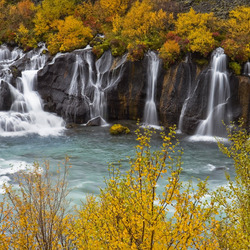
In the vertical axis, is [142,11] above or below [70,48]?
above

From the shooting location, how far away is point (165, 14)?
33.6 m

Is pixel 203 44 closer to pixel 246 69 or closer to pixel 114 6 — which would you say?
pixel 246 69

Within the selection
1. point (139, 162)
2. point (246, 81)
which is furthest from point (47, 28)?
point (139, 162)

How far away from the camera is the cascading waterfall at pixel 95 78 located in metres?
31.4

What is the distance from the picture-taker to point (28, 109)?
106ft

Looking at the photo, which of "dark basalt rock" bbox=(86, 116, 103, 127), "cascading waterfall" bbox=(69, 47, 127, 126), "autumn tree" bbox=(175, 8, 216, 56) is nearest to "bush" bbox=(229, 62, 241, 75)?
"autumn tree" bbox=(175, 8, 216, 56)

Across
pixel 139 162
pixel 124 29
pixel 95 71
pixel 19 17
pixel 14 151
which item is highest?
pixel 19 17

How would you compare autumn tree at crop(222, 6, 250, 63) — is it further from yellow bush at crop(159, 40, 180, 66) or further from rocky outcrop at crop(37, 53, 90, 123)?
rocky outcrop at crop(37, 53, 90, 123)

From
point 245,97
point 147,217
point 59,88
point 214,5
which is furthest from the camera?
point 214,5

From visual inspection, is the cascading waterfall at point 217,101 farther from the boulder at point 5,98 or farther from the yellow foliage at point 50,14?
the yellow foliage at point 50,14

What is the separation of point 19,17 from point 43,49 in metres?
13.7

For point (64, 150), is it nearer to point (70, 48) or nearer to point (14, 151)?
point (14, 151)

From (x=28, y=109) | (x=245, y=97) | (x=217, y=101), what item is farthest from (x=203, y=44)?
(x=28, y=109)

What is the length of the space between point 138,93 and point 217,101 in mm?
8985
